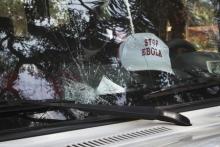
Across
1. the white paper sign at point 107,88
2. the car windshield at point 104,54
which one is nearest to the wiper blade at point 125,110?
the car windshield at point 104,54

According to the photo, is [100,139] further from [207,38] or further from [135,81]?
[207,38]

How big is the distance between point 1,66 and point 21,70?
0.36 ft

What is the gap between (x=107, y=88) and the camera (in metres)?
3.08

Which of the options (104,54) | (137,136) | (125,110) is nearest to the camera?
(137,136)

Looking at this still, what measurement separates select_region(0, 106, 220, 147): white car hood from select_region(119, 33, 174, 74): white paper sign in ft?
1.34

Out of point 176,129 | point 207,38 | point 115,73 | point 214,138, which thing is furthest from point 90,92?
point 207,38

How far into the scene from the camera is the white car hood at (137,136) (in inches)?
103

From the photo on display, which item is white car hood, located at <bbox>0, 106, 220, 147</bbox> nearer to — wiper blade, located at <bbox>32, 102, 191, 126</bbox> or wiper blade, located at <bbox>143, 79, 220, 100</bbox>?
wiper blade, located at <bbox>32, 102, 191, 126</bbox>

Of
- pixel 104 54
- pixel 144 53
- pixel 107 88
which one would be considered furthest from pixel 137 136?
pixel 144 53

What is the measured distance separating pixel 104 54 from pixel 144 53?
285 mm

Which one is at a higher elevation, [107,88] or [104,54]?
[104,54]

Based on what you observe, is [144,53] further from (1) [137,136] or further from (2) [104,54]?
(1) [137,136]

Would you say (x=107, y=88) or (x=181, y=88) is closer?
(x=107, y=88)

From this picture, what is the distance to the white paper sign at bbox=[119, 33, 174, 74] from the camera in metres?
3.28
